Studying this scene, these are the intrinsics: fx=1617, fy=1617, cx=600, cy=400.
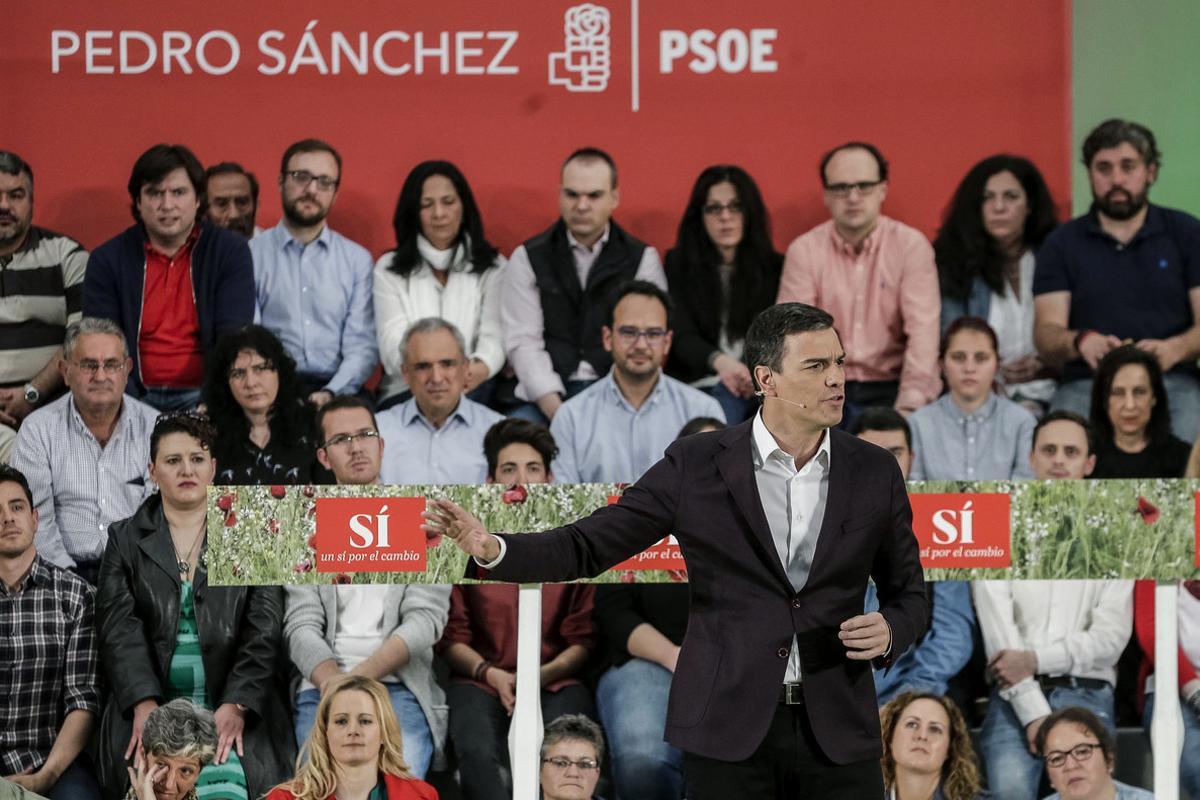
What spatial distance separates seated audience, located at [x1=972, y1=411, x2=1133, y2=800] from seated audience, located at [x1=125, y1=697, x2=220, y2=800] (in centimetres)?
221

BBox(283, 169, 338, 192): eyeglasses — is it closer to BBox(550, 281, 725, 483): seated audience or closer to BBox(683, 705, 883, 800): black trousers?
BBox(550, 281, 725, 483): seated audience

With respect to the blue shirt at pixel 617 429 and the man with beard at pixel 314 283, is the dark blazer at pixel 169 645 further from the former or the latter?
the man with beard at pixel 314 283

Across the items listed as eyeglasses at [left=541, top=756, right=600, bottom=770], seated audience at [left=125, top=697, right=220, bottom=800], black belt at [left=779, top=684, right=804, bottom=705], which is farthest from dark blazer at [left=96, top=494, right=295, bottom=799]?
black belt at [left=779, top=684, right=804, bottom=705]

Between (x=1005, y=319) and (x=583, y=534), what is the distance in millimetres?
3524

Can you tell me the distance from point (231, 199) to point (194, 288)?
2.11ft

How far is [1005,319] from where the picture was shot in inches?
245

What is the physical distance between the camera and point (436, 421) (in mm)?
5844

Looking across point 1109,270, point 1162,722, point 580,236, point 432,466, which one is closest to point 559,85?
point 580,236

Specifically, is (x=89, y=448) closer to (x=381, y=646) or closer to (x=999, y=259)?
(x=381, y=646)

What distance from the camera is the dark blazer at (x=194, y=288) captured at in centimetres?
599

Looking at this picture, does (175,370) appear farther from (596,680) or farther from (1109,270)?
(1109,270)

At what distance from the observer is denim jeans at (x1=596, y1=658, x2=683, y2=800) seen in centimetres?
461

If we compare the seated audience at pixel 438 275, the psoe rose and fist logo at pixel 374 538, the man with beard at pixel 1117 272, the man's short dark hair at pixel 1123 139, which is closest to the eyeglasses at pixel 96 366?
the seated audience at pixel 438 275

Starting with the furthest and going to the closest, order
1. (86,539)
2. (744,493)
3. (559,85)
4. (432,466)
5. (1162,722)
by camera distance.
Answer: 1. (559,85)
2. (432,466)
3. (86,539)
4. (1162,722)
5. (744,493)
